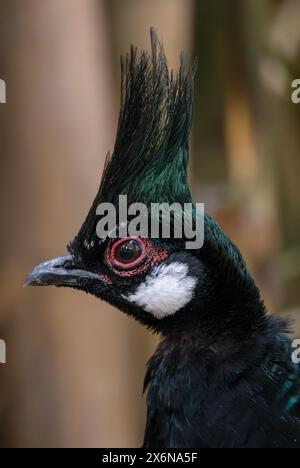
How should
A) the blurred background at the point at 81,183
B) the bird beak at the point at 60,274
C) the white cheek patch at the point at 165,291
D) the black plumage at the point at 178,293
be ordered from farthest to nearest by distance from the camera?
the blurred background at the point at 81,183 → the bird beak at the point at 60,274 → the white cheek patch at the point at 165,291 → the black plumage at the point at 178,293

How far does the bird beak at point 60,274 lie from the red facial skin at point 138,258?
0.10 metres

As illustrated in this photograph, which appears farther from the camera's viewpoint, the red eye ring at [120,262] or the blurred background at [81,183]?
the blurred background at [81,183]

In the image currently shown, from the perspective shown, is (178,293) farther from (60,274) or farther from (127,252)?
(60,274)

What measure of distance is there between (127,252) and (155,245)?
0.37ft

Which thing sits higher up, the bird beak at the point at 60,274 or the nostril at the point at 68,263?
the nostril at the point at 68,263

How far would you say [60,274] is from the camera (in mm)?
3418

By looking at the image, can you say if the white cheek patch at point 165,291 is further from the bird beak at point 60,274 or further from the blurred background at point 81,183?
the blurred background at point 81,183

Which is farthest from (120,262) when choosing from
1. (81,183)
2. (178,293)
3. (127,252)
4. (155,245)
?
(81,183)

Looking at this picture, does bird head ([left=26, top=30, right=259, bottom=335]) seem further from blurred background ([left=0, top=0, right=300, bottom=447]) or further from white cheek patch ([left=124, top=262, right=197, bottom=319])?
blurred background ([left=0, top=0, right=300, bottom=447])

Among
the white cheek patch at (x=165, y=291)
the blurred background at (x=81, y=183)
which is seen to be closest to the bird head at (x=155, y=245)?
the white cheek patch at (x=165, y=291)

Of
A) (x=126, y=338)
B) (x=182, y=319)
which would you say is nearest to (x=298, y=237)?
(x=126, y=338)

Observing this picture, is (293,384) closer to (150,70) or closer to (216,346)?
(216,346)

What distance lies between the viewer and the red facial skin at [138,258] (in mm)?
3350
